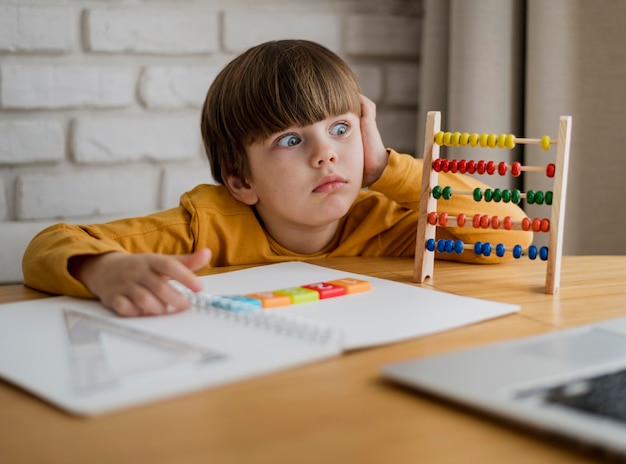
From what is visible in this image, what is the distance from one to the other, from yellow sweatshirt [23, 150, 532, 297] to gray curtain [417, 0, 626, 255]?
1.01ft

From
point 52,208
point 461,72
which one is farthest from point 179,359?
point 461,72

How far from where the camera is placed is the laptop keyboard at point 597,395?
51cm

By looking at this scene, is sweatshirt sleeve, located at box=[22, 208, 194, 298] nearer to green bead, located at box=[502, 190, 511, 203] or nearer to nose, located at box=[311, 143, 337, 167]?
nose, located at box=[311, 143, 337, 167]

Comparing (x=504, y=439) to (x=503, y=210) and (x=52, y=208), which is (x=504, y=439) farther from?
(x=52, y=208)

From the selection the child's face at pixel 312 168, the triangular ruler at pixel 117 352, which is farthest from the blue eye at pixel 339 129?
the triangular ruler at pixel 117 352

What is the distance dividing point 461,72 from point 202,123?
60 cm

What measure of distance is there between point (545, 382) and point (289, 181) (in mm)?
773

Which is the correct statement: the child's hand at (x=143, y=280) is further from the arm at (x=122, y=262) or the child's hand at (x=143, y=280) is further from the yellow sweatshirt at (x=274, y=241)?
the yellow sweatshirt at (x=274, y=241)

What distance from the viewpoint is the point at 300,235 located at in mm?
1418

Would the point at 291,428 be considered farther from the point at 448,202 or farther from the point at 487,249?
the point at 448,202

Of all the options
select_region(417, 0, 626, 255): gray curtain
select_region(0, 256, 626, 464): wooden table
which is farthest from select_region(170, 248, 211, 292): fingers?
select_region(417, 0, 626, 255): gray curtain

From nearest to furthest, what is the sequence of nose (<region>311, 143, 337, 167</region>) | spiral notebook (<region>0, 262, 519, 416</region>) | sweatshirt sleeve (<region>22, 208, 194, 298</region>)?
spiral notebook (<region>0, 262, 519, 416</region>), sweatshirt sleeve (<region>22, 208, 194, 298</region>), nose (<region>311, 143, 337, 167</region>)

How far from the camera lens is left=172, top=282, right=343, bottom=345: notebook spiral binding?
0.73 m

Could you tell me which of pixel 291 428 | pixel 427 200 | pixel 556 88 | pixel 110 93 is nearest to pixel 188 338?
pixel 291 428
